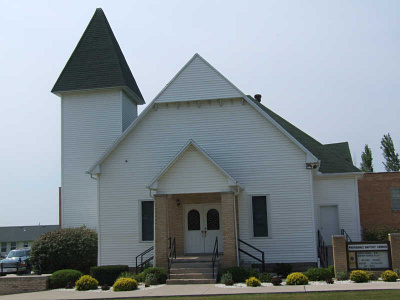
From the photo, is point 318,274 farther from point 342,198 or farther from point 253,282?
point 342,198

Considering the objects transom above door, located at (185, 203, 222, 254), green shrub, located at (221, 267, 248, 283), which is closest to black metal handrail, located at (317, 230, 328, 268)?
transom above door, located at (185, 203, 222, 254)

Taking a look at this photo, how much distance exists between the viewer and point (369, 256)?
19.0 meters

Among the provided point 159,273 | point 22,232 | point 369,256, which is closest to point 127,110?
point 159,273

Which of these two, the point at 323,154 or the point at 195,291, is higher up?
the point at 323,154

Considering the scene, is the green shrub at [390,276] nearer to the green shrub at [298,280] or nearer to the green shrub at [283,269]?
the green shrub at [298,280]

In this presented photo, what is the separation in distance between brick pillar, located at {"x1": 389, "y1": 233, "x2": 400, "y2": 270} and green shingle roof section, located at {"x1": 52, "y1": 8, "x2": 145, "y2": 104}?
52.9 ft

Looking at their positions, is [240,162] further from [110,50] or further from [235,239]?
[110,50]

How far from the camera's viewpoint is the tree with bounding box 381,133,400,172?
177ft

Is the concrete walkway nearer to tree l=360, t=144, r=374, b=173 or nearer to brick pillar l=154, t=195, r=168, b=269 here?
brick pillar l=154, t=195, r=168, b=269

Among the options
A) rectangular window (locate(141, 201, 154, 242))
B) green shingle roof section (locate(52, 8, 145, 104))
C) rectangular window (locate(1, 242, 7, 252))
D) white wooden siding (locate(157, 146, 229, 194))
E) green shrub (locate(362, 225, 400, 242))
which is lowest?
rectangular window (locate(1, 242, 7, 252))

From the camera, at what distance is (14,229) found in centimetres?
8300

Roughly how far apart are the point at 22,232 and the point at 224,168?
65659 mm

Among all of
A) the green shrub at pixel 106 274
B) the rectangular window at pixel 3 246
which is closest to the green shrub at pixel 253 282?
the green shrub at pixel 106 274

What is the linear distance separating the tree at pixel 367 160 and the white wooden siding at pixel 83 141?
3482 centimetres
